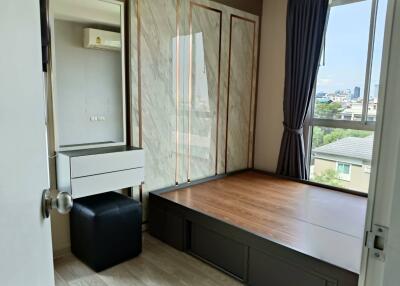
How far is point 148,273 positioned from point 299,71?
266 cm

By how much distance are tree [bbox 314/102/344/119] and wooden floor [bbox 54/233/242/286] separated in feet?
7.10

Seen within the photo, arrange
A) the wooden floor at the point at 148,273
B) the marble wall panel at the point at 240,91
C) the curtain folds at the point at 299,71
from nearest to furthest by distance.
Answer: the wooden floor at the point at 148,273
the curtain folds at the point at 299,71
the marble wall panel at the point at 240,91

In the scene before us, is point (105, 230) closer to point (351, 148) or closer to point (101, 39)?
point (101, 39)

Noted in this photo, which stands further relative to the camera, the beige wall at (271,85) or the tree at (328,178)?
the beige wall at (271,85)

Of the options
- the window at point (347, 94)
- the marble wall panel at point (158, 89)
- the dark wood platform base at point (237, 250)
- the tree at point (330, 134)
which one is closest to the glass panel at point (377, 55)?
the window at point (347, 94)

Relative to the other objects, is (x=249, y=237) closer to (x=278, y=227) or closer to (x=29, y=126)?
→ (x=278, y=227)

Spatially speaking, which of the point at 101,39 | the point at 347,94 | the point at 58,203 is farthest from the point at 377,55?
the point at 58,203

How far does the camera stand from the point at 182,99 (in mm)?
3260

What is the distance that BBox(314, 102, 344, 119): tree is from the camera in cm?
341

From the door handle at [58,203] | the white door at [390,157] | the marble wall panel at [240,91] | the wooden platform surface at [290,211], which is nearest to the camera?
the white door at [390,157]

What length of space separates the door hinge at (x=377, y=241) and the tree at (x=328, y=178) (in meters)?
3.09

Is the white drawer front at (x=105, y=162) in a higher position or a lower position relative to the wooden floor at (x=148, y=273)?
higher

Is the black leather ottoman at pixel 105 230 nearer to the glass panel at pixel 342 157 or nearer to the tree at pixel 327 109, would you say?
the glass panel at pixel 342 157

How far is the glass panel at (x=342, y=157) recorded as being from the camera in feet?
10.6
